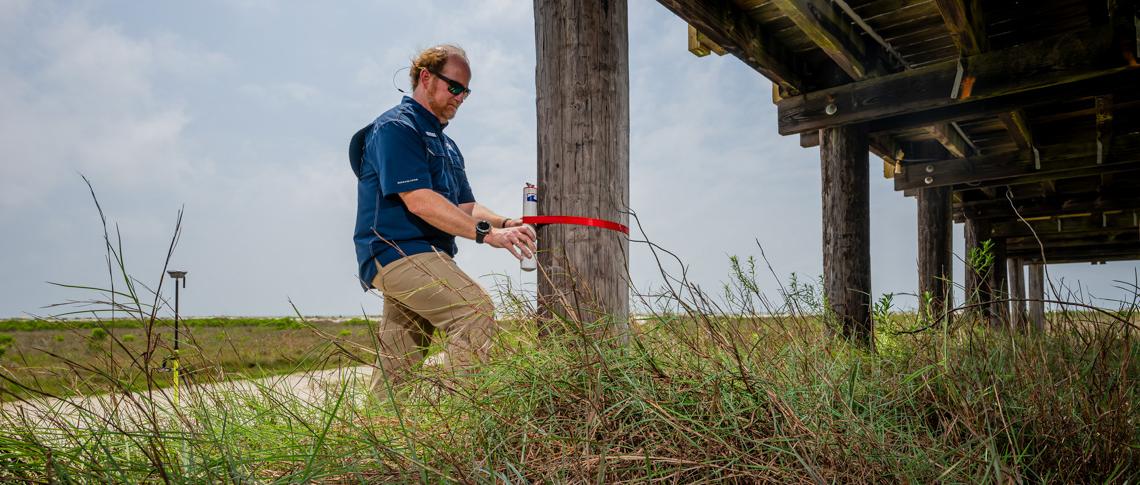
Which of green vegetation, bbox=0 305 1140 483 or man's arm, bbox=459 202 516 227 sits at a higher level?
man's arm, bbox=459 202 516 227

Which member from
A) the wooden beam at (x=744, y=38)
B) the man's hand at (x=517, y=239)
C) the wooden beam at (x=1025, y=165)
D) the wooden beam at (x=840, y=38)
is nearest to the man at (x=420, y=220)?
the man's hand at (x=517, y=239)

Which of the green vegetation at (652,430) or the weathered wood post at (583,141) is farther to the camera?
the weathered wood post at (583,141)

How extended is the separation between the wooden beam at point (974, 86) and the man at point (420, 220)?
408cm

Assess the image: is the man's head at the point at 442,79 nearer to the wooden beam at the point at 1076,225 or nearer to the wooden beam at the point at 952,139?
the wooden beam at the point at 952,139

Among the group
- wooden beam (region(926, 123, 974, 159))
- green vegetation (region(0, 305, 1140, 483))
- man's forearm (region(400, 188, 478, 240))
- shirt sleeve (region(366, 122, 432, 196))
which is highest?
wooden beam (region(926, 123, 974, 159))

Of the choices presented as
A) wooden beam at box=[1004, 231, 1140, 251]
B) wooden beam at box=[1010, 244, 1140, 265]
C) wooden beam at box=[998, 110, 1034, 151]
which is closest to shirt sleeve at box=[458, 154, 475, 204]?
wooden beam at box=[998, 110, 1034, 151]

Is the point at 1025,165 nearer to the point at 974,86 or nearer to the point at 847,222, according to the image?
the point at 974,86

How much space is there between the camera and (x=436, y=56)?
3348mm

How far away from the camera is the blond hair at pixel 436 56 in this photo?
3350mm

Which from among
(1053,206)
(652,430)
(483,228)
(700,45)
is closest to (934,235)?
(1053,206)

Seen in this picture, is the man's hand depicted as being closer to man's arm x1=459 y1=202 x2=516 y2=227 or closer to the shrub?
man's arm x1=459 y1=202 x2=516 y2=227

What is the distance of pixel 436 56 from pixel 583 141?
1061 mm

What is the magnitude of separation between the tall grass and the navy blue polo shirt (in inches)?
30.8

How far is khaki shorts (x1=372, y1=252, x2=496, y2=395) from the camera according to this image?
2.42 meters
